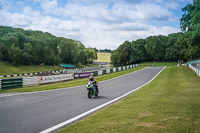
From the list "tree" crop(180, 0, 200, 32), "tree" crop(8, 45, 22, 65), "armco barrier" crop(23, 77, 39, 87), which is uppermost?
"tree" crop(180, 0, 200, 32)

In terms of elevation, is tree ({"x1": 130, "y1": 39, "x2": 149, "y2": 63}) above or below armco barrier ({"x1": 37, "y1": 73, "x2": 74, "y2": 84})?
above

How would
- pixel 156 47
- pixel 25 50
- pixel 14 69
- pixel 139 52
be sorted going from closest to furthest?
pixel 14 69, pixel 25 50, pixel 156 47, pixel 139 52

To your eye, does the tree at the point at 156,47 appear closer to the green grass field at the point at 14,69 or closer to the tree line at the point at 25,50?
the tree line at the point at 25,50

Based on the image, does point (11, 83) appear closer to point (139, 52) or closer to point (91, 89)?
point (91, 89)

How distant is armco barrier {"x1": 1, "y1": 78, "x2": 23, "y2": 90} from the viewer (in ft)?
69.0

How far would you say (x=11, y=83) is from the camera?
72.4 feet

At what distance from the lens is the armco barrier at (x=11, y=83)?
69.0 ft

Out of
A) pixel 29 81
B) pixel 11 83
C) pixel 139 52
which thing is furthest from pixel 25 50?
pixel 11 83

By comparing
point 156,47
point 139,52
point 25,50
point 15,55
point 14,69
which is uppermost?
point 156,47

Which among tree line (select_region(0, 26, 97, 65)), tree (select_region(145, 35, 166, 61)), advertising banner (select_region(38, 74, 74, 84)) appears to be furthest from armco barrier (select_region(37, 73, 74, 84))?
tree (select_region(145, 35, 166, 61))

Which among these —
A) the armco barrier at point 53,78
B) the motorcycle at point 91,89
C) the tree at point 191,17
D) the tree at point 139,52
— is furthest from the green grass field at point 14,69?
the motorcycle at point 91,89

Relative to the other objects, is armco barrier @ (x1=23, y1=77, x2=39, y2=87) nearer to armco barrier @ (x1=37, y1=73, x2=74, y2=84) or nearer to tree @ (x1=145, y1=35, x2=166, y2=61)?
armco barrier @ (x1=37, y1=73, x2=74, y2=84)

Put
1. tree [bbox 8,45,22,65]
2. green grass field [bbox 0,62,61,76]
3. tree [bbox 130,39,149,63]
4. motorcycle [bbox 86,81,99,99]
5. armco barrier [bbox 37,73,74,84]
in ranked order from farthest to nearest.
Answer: tree [bbox 130,39,149,63], tree [bbox 8,45,22,65], green grass field [bbox 0,62,61,76], armco barrier [bbox 37,73,74,84], motorcycle [bbox 86,81,99,99]

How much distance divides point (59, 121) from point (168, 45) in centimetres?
11325
